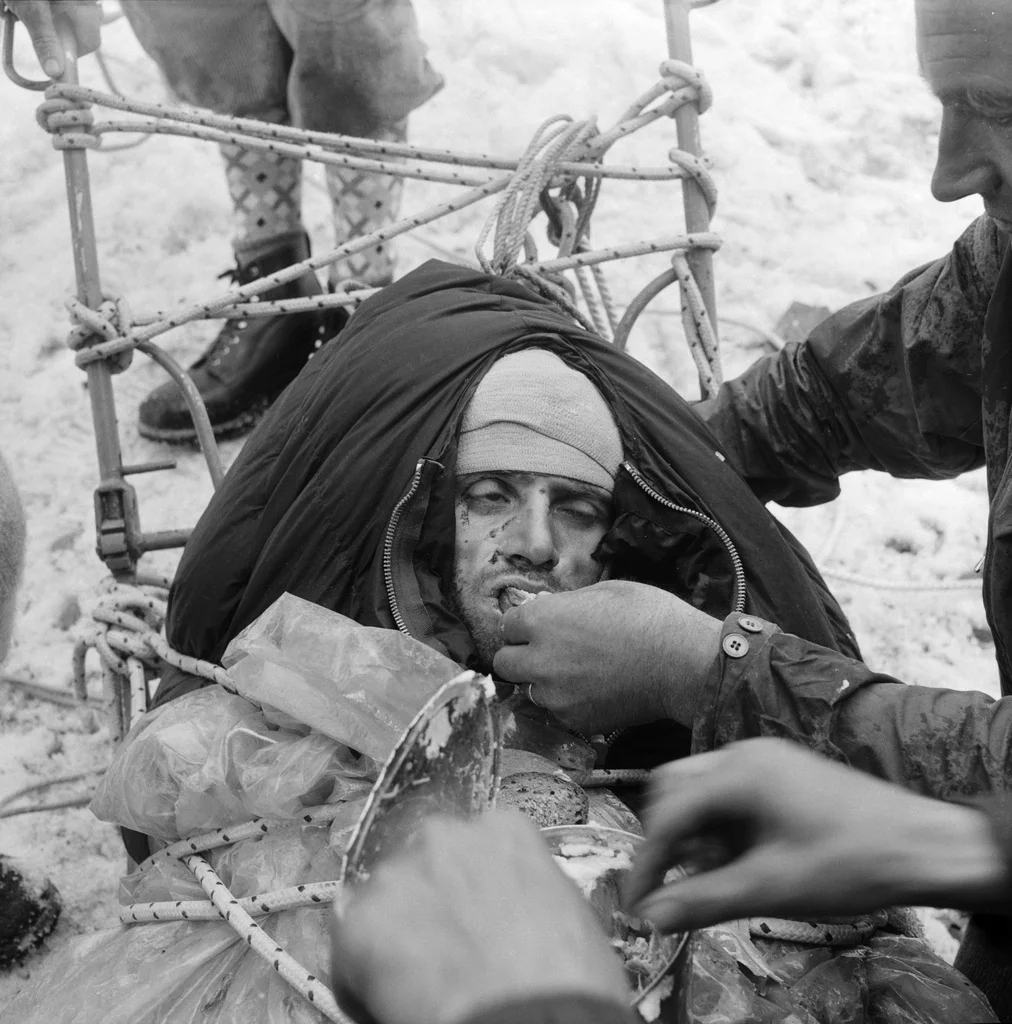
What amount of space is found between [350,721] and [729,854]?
0.81 meters

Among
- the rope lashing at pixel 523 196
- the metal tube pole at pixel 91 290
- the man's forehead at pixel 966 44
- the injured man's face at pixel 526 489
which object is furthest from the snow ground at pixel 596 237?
the man's forehead at pixel 966 44

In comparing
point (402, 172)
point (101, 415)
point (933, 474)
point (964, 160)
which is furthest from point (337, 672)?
point (402, 172)

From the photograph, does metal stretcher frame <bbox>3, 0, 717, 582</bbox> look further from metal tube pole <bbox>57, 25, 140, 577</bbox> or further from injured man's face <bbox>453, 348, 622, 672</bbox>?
injured man's face <bbox>453, 348, 622, 672</bbox>

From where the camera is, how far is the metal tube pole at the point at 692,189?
2980mm

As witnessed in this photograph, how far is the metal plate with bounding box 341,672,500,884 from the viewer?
3.20 ft

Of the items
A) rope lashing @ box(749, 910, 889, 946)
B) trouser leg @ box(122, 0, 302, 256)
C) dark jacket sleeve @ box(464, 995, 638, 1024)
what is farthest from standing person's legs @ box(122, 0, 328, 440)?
dark jacket sleeve @ box(464, 995, 638, 1024)

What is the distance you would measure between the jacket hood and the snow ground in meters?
0.91

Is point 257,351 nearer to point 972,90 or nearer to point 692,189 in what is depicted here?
point 692,189

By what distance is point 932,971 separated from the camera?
1577mm

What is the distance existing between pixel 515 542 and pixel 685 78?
148 centimetres

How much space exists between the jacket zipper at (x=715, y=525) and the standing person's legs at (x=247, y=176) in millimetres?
1483

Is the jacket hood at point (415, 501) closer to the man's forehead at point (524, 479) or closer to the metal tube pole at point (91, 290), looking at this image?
the man's forehead at point (524, 479)

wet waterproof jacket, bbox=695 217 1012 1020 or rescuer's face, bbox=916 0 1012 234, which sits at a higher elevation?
rescuer's face, bbox=916 0 1012 234

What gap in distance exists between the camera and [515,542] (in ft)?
6.49
